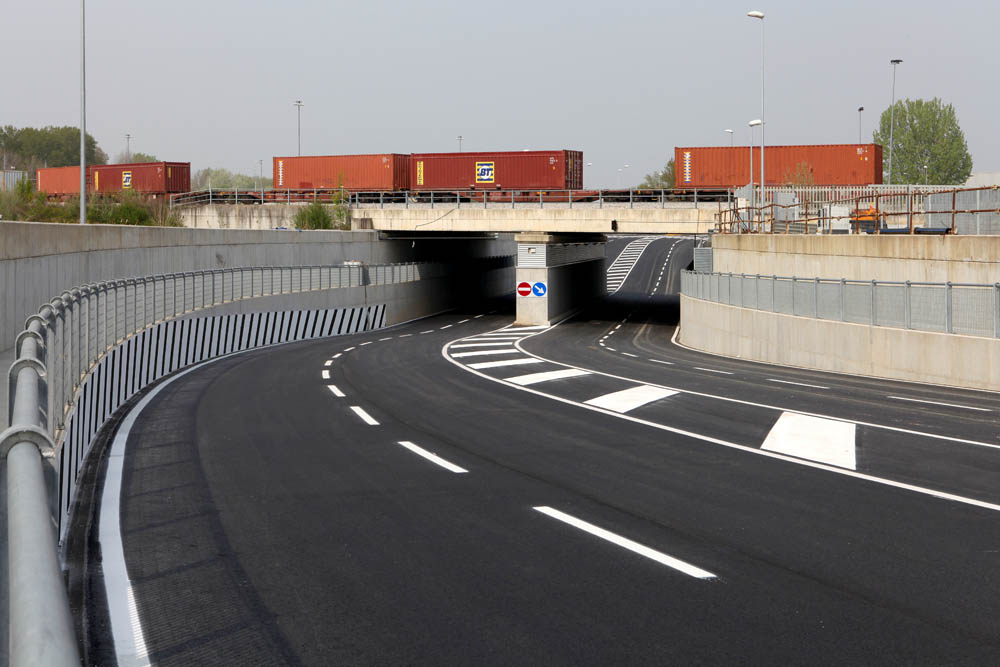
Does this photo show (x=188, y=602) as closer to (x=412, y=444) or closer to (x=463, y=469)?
(x=463, y=469)

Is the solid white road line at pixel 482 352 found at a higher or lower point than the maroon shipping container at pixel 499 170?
lower

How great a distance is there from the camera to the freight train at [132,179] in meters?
68.9

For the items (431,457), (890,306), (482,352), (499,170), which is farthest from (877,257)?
(499,170)

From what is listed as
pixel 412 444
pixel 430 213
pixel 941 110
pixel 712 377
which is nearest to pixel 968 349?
pixel 712 377

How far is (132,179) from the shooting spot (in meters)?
70.6

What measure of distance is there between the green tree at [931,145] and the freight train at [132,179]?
295 ft

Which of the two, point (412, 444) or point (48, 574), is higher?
point (48, 574)

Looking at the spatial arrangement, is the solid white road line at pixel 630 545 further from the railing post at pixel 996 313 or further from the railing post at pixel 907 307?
the railing post at pixel 907 307

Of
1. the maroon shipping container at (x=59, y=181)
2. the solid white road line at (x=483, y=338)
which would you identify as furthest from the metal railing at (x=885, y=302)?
the maroon shipping container at (x=59, y=181)

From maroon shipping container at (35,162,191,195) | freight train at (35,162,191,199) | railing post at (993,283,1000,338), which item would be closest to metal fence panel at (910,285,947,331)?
railing post at (993,283,1000,338)

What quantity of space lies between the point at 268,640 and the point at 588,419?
9.83 metres

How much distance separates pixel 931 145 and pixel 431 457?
129 metres

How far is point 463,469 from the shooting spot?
11.8m

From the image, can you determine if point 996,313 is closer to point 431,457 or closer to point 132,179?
point 431,457
